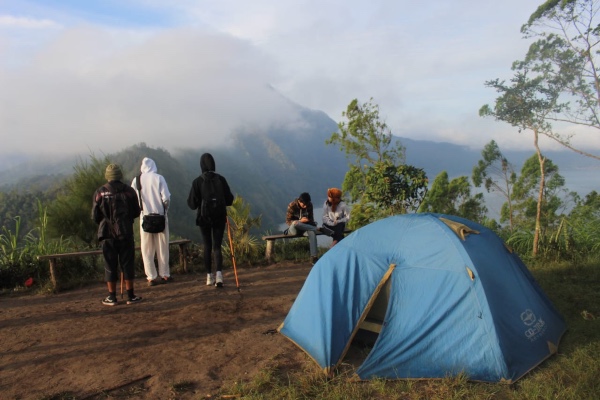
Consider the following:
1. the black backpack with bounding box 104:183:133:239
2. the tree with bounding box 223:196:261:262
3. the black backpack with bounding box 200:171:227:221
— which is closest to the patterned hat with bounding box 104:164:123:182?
the black backpack with bounding box 104:183:133:239

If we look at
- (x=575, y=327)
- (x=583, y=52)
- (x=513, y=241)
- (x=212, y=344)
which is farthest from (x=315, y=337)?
(x=583, y=52)

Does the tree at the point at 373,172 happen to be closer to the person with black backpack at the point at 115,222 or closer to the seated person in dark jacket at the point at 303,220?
the seated person in dark jacket at the point at 303,220

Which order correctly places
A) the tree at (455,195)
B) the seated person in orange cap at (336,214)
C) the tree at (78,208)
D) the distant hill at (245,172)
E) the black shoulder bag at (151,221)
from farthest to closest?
the distant hill at (245,172) < the tree at (455,195) < the tree at (78,208) < the seated person in orange cap at (336,214) < the black shoulder bag at (151,221)

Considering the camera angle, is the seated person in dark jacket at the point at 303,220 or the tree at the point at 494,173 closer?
the seated person in dark jacket at the point at 303,220

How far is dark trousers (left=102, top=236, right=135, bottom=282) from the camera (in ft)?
17.7

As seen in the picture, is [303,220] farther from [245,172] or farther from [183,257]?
[245,172]

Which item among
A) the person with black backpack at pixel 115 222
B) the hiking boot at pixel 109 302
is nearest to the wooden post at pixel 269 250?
the person with black backpack at pixel 115 222

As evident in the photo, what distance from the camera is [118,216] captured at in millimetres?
5289

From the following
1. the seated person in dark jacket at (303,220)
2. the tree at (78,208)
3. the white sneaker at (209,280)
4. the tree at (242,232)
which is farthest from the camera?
the tree at (78,208)

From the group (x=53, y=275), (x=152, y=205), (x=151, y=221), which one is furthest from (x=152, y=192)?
(x=53, y=275)

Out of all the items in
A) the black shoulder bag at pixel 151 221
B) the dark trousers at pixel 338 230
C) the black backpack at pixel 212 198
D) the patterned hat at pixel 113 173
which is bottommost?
the dark trousers at pixel 338 230

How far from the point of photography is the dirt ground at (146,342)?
3.61 meters

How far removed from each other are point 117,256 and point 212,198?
1.49 meters

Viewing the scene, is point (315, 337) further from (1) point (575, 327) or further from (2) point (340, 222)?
(2) point (340, 222)
